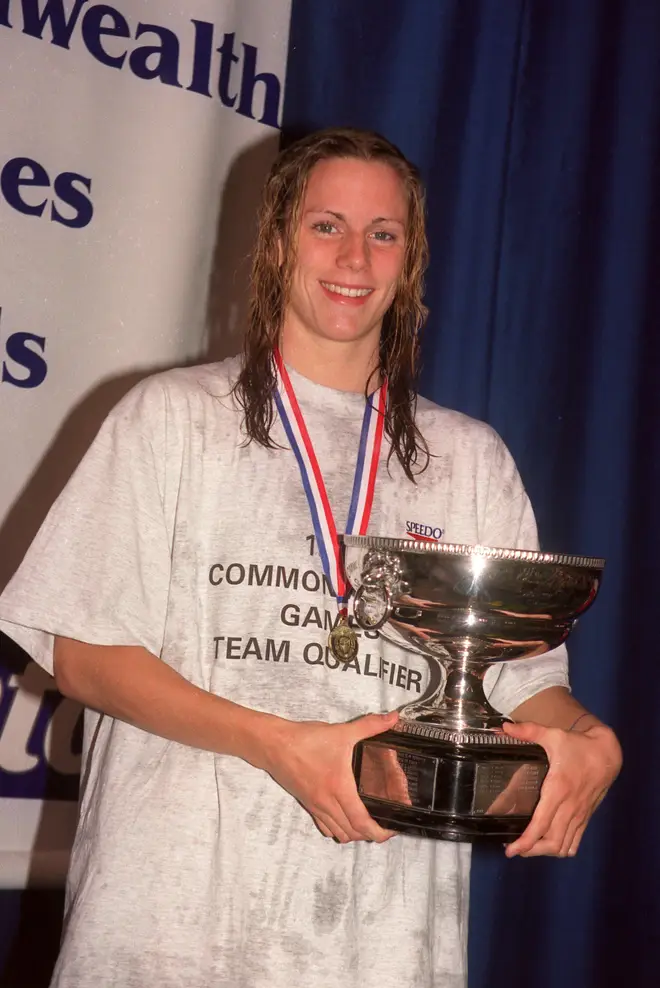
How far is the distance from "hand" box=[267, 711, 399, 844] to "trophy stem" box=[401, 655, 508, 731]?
0.07m

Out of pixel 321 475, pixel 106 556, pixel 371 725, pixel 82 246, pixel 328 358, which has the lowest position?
pixel 371 725

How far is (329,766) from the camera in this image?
42.3 inches

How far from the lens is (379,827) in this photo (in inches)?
42.8

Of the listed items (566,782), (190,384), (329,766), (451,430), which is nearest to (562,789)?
(566,782)

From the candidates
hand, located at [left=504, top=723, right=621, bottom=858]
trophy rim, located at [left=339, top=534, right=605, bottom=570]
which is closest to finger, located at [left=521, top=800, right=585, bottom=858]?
hand, located at [left=504, top=723, right=621, bottom=858]

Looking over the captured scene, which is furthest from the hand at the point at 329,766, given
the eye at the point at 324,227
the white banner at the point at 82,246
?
the white banner at the point at 82,246

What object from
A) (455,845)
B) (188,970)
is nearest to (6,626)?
(188,970)

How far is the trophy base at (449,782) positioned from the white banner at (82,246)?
934 mm

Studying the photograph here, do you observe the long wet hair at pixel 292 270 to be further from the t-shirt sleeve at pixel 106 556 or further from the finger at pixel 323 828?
the finger at pixel 323 828

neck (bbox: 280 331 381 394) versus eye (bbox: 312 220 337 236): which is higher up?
eye (bbox: 312 220 337 236)

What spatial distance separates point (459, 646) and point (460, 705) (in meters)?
0.06

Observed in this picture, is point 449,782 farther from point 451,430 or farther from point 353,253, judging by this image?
point 353,253

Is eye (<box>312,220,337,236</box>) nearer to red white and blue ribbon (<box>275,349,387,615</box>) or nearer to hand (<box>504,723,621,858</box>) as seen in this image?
red white and blue ribbon (<box>275,349,387,615</box>)

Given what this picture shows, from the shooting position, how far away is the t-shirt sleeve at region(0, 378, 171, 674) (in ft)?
3.87
